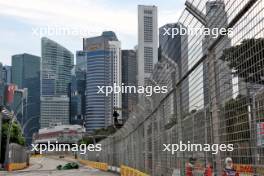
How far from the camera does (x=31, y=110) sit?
404 feet

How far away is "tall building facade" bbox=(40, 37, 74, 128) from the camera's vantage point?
135525 millimetres

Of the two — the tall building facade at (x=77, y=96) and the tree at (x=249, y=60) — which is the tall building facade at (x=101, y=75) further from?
the tree at (x=249, y=60)

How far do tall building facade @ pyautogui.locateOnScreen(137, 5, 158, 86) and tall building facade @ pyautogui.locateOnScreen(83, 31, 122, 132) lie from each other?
77.6 ft

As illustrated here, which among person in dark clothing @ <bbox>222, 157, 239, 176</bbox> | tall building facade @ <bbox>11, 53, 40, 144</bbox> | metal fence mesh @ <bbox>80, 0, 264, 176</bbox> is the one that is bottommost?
person in dark clothing @ <bbox>222, 157, 239, 176</bbox>

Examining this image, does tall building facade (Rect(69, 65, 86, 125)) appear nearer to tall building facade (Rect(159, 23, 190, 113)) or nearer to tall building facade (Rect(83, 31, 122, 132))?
tall building facade (Rect(83, 31, 122, 132))

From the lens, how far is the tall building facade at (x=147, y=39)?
2481 cm

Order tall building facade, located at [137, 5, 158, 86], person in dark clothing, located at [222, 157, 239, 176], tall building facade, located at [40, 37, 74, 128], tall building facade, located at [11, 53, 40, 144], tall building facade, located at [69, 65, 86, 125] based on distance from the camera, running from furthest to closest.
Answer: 1. tall building facade, located at [11, 53, 40, 144]
2. tall building facade, located at [40, 37, 74, 128]
3. tall building facade, located at [69, 65, 86, 125]
4. tall building facade, located at [137, 5, 158, 86]
5. person in dark clothing, located at [222, 157, 239, 176]

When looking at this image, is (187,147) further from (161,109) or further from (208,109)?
(161,109)

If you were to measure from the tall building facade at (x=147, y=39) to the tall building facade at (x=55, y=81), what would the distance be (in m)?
89.6

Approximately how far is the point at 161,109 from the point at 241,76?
6.46 m

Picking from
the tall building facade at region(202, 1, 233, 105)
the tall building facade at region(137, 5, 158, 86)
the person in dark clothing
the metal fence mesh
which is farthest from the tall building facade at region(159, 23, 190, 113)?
the tall building facade at region(137, 5, 158, 86)

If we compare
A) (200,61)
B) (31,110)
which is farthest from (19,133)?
(200,61)

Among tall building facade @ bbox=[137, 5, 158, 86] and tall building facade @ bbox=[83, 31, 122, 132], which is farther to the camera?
tall building facade @ bbox=[83, 31, 122, 132]

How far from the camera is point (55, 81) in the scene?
146375 mm
